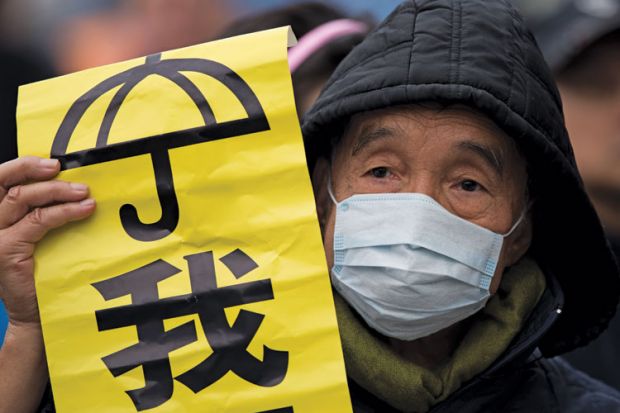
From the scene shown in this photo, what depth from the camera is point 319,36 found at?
4.43m

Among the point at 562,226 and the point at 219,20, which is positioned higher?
the point at 219,20

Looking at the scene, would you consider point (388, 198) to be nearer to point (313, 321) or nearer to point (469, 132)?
point (469, 132)

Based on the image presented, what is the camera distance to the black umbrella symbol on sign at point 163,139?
2.58m

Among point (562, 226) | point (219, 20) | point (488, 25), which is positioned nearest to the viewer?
point (488, 25)

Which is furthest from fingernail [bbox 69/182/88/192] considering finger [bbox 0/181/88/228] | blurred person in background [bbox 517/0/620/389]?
blurred person in background [bbox 517/0/620/389]

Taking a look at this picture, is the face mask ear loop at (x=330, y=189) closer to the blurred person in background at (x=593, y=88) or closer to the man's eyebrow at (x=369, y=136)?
the man's eyebrow at (x=369, y=136)

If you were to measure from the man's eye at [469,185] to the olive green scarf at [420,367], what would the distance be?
0.34 meters

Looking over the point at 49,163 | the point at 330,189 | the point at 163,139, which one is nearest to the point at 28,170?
the point at 49,163

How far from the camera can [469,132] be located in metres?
2.88

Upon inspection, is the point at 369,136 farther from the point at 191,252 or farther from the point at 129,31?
the point at 129,31

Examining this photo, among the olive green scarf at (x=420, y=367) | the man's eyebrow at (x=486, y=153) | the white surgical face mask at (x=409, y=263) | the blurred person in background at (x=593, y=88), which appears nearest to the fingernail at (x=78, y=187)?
the white surgical face mask at (x=409, y=263)

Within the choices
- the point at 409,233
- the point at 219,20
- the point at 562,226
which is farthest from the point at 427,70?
the point at 219,20

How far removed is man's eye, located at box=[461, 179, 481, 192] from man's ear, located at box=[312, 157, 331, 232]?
0.39 metres

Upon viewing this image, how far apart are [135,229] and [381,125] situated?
740 mm
